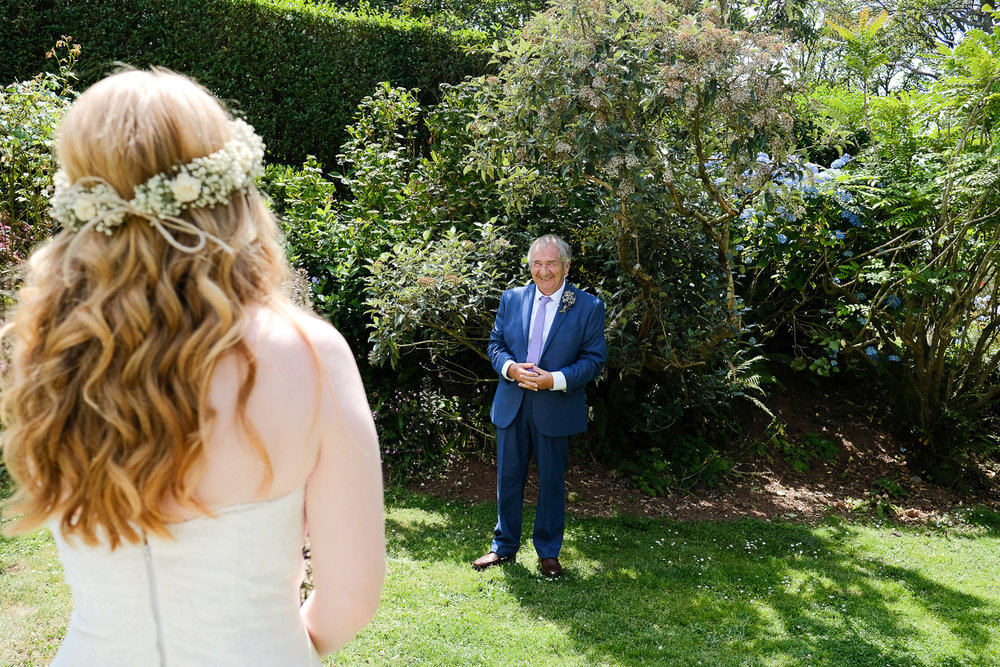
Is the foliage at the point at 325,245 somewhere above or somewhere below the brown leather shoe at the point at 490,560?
above

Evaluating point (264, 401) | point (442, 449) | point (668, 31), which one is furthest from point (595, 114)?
point (264, 401)

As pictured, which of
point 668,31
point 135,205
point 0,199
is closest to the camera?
point 135,205

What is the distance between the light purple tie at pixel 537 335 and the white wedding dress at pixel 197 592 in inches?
145

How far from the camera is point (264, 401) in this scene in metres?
1.20

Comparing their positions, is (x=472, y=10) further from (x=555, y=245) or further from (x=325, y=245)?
(x=555, y=245)

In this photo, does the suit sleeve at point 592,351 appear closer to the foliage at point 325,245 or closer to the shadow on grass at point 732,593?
the shadow on grass at point 732,593

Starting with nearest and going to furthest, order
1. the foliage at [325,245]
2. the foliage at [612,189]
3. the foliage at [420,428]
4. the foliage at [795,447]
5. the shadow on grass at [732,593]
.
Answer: the shadow on grass at [732,593], the foliage at [612,189], the foliage at [420,428], the foliage at [325,245], the foliage at [795,447]

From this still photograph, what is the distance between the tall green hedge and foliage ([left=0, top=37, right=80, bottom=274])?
1.95 m

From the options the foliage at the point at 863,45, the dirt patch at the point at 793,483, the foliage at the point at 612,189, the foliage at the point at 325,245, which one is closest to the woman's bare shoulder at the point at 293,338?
the foliage at the point at 612,189

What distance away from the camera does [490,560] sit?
4.90 meters

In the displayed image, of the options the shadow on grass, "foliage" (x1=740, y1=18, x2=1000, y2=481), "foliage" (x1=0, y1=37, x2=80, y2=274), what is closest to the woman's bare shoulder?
the shadow on grass

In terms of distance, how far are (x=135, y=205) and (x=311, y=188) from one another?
6614mm

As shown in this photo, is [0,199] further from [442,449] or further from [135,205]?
[135,205]

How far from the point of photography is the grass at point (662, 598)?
3.94 meters
